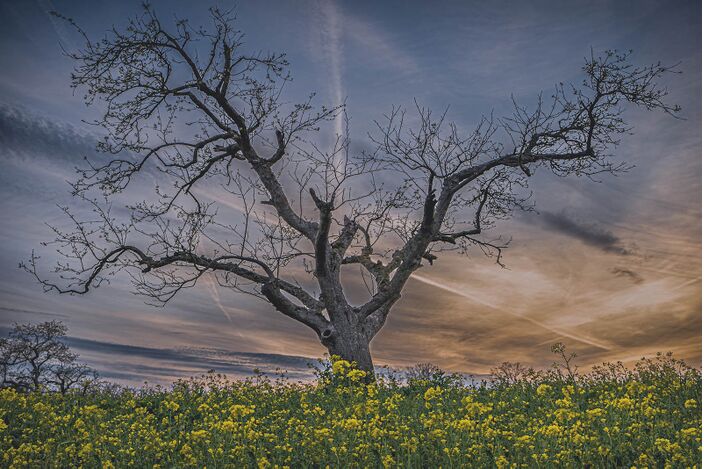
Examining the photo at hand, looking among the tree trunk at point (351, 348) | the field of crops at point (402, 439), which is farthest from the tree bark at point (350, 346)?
the field of crops at point (402, 439)

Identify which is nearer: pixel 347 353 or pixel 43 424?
pixel 43 424

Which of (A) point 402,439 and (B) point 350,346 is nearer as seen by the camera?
(A) point 402,439

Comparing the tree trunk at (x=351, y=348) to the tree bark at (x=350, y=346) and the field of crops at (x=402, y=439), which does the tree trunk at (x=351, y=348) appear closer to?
the tree bark at (x=350, y=346)

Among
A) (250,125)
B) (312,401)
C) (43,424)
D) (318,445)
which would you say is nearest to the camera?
(318,445)

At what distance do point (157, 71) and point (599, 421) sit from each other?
11.9 meters

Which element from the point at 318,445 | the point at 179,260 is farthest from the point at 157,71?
the point at 318,445

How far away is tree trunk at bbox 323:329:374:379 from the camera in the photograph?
44.5 ft

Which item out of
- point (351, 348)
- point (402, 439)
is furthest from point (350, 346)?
point (402, 439)

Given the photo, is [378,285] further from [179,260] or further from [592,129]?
[592,129]

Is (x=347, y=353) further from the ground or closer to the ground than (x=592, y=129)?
closer to the ground

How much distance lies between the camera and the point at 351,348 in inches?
536

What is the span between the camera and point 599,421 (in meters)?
6.48

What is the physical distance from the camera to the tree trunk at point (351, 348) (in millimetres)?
13562

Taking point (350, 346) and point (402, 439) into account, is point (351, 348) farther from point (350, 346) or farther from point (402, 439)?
point (402, 439)
